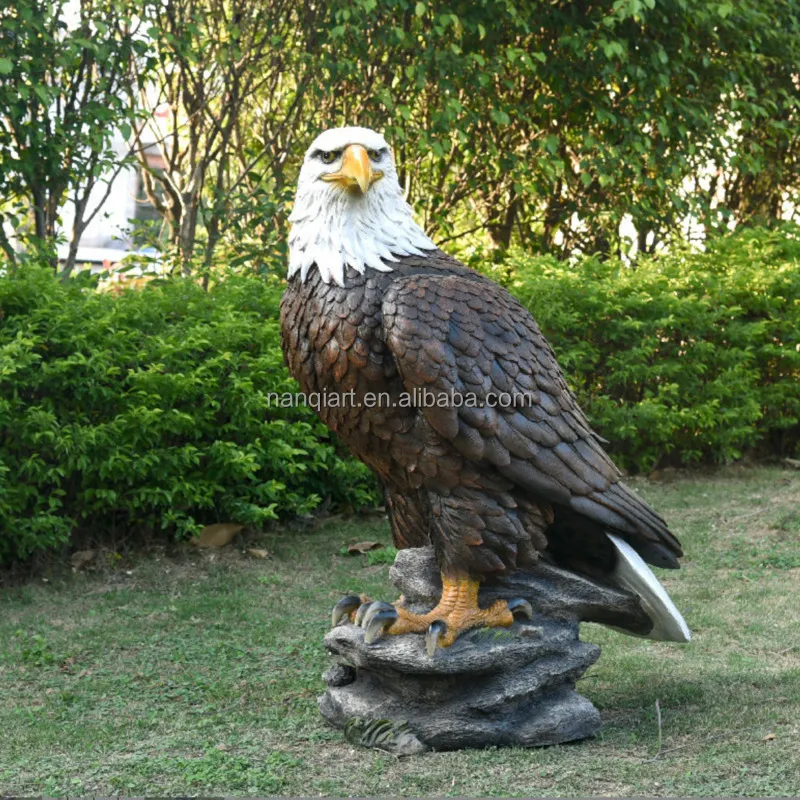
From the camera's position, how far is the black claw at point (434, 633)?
315 centimetres

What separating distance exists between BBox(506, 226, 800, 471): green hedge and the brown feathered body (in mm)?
3660

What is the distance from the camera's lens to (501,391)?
3.14 metres

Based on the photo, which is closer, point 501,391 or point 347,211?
point 501,391

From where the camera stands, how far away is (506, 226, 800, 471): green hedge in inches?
278

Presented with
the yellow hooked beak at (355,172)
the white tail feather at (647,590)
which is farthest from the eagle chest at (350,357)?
the white tail feather at (647,590)

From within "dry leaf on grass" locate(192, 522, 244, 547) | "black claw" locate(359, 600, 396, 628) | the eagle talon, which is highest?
"black claw" locate(359, 600, 396, 628)

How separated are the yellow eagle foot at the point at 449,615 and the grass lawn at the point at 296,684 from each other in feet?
1.20

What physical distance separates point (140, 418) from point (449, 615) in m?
2.40

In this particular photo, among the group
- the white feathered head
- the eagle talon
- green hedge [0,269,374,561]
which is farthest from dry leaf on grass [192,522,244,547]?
the white feathered head

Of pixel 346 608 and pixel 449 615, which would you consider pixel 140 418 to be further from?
pixel 449 615

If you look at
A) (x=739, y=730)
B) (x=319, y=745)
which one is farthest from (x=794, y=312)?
(x=319, y=745)

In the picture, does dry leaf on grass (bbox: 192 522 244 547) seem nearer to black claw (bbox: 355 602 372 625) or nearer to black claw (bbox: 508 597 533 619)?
black claw (bbox: 355 602 372 625)

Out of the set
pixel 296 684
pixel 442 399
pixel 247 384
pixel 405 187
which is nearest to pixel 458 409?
pixel 442 399

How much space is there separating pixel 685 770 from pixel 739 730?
1.19ft
